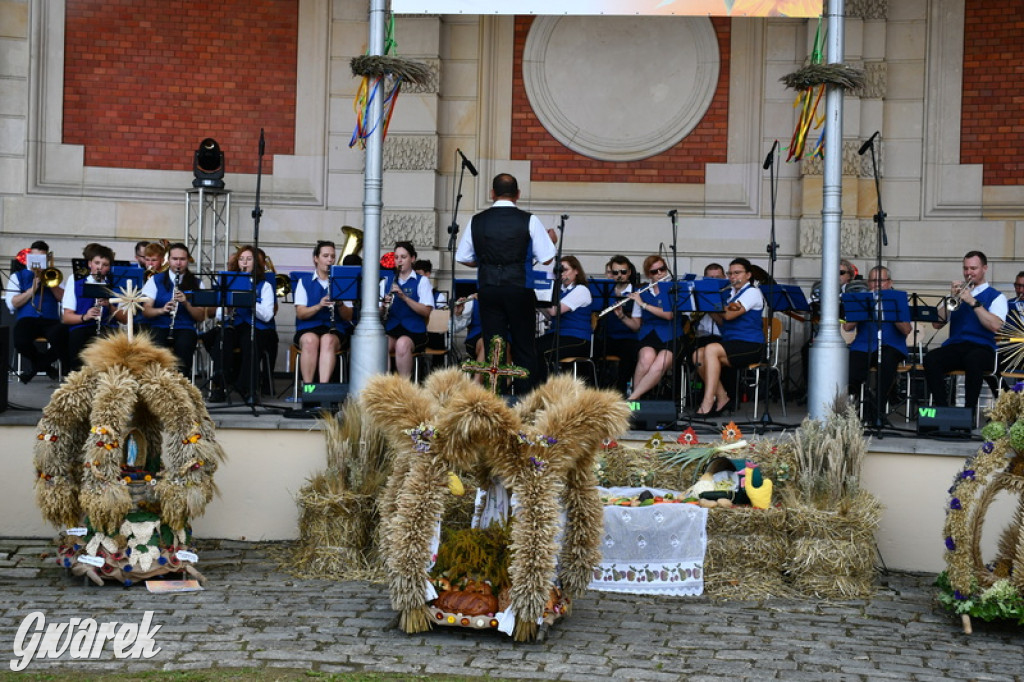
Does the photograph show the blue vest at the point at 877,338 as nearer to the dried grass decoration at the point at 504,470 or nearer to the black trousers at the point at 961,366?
the black trousers at the point at 961,366

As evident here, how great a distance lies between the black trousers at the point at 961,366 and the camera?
949cm

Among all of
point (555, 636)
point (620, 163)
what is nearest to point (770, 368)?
point (620, 163)

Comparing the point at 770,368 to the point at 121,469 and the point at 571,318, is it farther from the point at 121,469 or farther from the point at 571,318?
the point at 121,469

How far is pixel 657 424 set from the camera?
8.73 metres

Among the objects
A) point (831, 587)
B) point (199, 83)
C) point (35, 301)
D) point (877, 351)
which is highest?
point (199, 83)

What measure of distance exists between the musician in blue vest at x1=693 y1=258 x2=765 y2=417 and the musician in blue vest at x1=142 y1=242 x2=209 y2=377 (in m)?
4.09

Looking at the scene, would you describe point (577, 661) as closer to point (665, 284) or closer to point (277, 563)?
point (277, 563)

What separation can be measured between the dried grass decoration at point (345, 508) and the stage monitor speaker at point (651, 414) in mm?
1862

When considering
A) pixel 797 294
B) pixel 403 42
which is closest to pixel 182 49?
pixel 403 42

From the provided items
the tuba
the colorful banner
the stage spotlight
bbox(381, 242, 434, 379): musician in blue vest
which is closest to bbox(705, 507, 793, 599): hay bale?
the colorful banner

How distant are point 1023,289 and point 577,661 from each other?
658 centimetres

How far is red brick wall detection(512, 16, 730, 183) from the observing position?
12.5 metres

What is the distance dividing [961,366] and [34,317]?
7819 mm

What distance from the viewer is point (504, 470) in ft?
19.9
